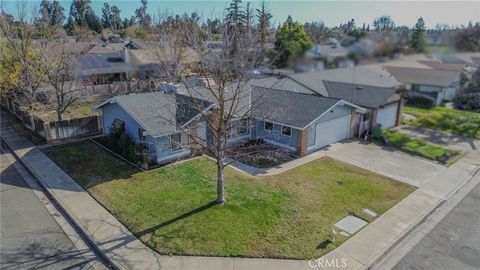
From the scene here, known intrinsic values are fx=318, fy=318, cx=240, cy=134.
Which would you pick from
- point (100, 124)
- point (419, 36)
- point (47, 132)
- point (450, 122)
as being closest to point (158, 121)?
point (100, 124)

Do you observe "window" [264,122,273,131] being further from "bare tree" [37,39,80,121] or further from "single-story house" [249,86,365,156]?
"bare tree" [37,39,80,121]

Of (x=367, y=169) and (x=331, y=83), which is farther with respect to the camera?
(x=331, y=83)

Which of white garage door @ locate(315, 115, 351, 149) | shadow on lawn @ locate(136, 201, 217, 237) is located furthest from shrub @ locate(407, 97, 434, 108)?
shadow on lawn @ locate(136, 201, 217, 237)

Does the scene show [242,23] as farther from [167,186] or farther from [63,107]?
[63,107]

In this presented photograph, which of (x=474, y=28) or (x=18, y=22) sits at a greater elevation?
(x=18, y=22)

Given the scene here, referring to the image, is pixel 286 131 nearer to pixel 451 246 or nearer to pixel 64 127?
pixel 451 246

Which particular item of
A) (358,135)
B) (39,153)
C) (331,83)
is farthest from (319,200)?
(331,83)

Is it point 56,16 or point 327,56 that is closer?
point 327,56
